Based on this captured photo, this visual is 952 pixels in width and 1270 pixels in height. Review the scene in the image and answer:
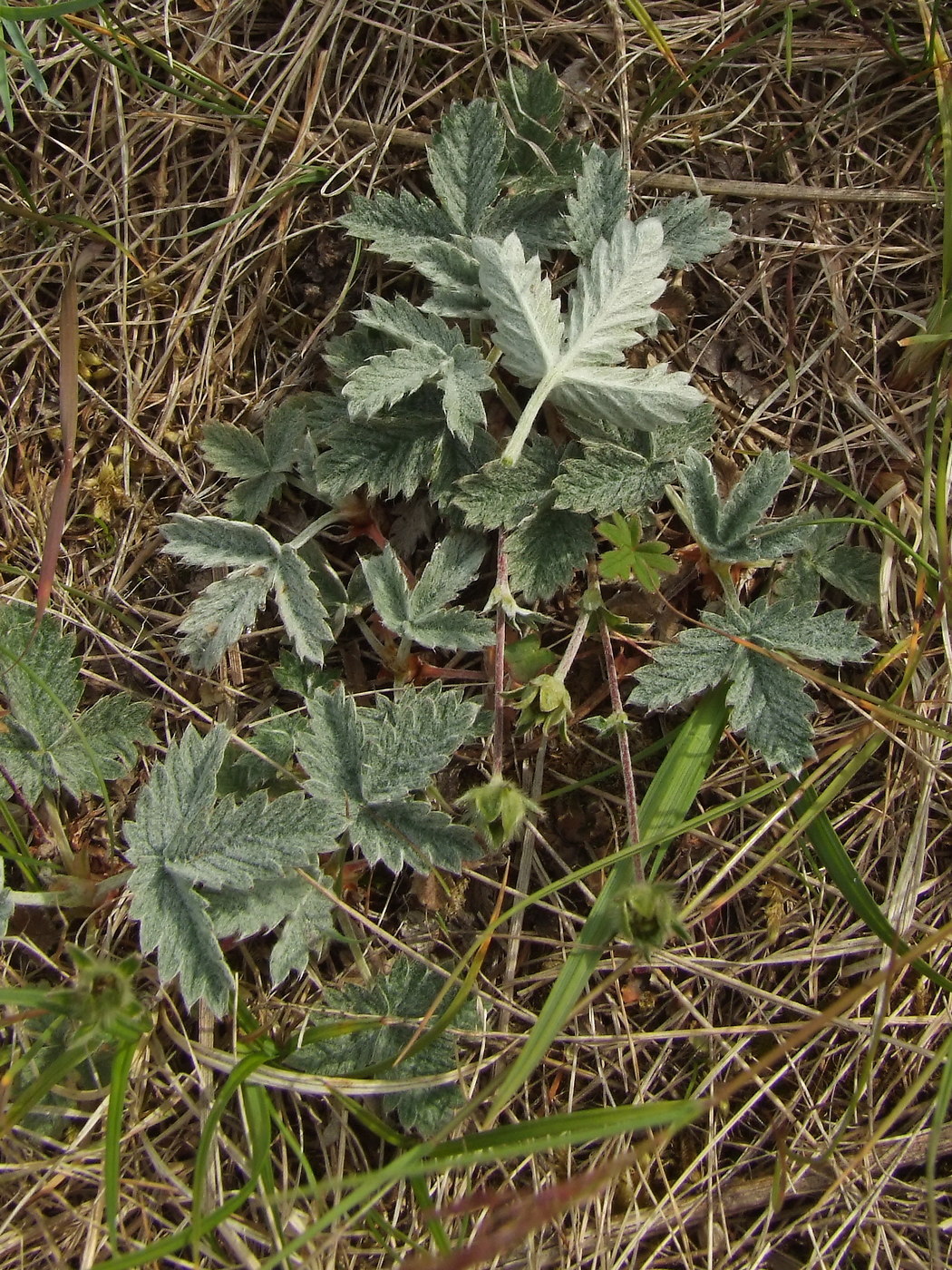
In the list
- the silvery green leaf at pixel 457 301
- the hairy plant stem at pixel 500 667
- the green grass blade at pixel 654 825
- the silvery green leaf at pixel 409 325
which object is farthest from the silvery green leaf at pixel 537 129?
the green grass blade at pixel 654 825

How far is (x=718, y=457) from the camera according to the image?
7.23 ft

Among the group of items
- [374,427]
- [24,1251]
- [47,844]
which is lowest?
[24,1251]

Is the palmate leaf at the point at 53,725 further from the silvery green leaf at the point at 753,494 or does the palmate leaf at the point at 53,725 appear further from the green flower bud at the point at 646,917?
the silvery green leaf at the point at 753,494

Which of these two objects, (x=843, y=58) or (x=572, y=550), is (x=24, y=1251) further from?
(x=843, y=58)

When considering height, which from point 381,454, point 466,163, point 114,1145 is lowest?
point 114,1145

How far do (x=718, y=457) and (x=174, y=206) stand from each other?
140 centimetres

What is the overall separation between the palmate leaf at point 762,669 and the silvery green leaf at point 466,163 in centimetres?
102

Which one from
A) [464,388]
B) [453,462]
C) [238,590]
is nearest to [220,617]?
[238,590]

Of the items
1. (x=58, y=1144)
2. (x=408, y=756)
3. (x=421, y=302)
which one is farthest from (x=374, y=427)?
(x=58, y=1144)

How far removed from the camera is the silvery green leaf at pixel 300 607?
2027mm

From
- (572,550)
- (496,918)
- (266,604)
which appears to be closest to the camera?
(496,918)

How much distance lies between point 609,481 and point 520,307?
40cm

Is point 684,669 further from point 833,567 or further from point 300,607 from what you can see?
point 300,607

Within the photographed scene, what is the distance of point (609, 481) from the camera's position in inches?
79.1
